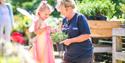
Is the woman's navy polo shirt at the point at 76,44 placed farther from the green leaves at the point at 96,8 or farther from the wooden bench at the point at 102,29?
the green leaves at the point at 96,8

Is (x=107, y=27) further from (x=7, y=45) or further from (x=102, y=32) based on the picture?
(x=7, y=45)

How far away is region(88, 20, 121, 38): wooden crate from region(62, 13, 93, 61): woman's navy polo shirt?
286 centimetres

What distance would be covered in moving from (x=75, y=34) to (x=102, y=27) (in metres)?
3.01

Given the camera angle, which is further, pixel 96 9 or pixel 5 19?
pixel 96 9

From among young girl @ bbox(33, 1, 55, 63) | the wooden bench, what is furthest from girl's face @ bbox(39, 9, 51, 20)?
the wooden bench

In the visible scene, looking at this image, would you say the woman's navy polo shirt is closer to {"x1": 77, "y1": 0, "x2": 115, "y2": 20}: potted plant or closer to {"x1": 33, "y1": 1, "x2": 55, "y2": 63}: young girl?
{"x1": 33, "y1": 1, "x2": 55, "y2": 63}: young girl

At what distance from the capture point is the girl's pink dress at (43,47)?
525cm

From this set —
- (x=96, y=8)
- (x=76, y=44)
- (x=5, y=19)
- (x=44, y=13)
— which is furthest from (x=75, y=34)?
(x=96, y=8)

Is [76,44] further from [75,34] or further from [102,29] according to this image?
[102,29]

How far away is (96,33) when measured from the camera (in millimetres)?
7395

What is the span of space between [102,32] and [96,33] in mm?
115

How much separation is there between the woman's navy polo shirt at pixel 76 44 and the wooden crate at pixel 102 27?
286cm

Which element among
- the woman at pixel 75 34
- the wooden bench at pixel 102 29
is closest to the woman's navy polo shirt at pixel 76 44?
the woman at pixel 75 34

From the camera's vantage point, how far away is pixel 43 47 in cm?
533
